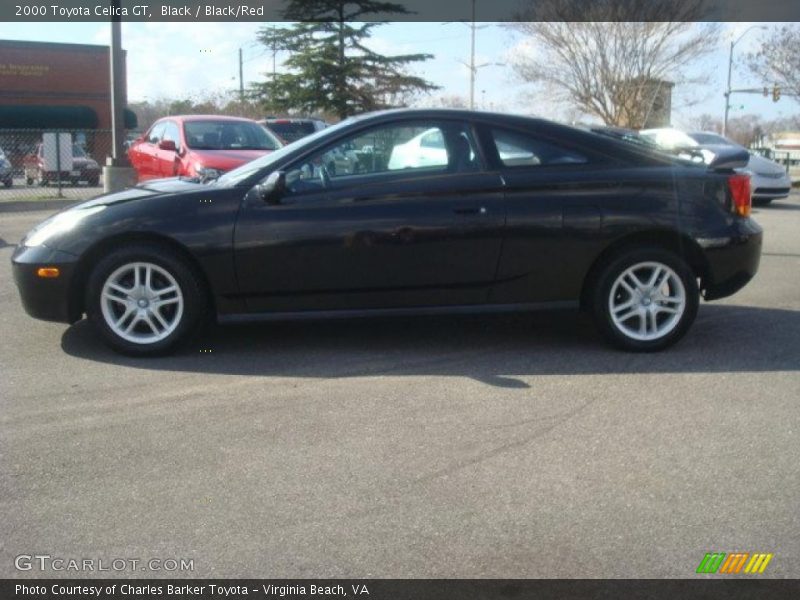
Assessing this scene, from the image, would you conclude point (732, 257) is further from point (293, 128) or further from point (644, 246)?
point (293, 128)

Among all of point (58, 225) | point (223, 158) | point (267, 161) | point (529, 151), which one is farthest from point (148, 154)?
point (529, 151)

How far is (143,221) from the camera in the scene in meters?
5.49

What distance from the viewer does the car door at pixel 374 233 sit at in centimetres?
554

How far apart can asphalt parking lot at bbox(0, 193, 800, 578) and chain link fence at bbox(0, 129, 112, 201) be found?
1242cm

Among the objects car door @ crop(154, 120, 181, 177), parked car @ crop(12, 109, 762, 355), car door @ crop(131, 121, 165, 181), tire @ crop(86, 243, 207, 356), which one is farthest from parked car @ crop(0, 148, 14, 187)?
tire @ crop(86, 243, 207, 356)

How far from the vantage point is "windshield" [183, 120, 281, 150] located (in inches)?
485

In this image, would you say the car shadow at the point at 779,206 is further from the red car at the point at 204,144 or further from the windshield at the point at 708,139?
the red car at the point at 204,144

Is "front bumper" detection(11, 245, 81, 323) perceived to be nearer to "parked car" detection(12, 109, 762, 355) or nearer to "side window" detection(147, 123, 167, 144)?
"parked car" detection(12, 109, 762, 355)

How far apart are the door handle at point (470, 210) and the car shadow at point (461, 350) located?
2.34 ft

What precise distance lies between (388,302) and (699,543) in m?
2.79

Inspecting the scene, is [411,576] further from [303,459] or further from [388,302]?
[388,302]
